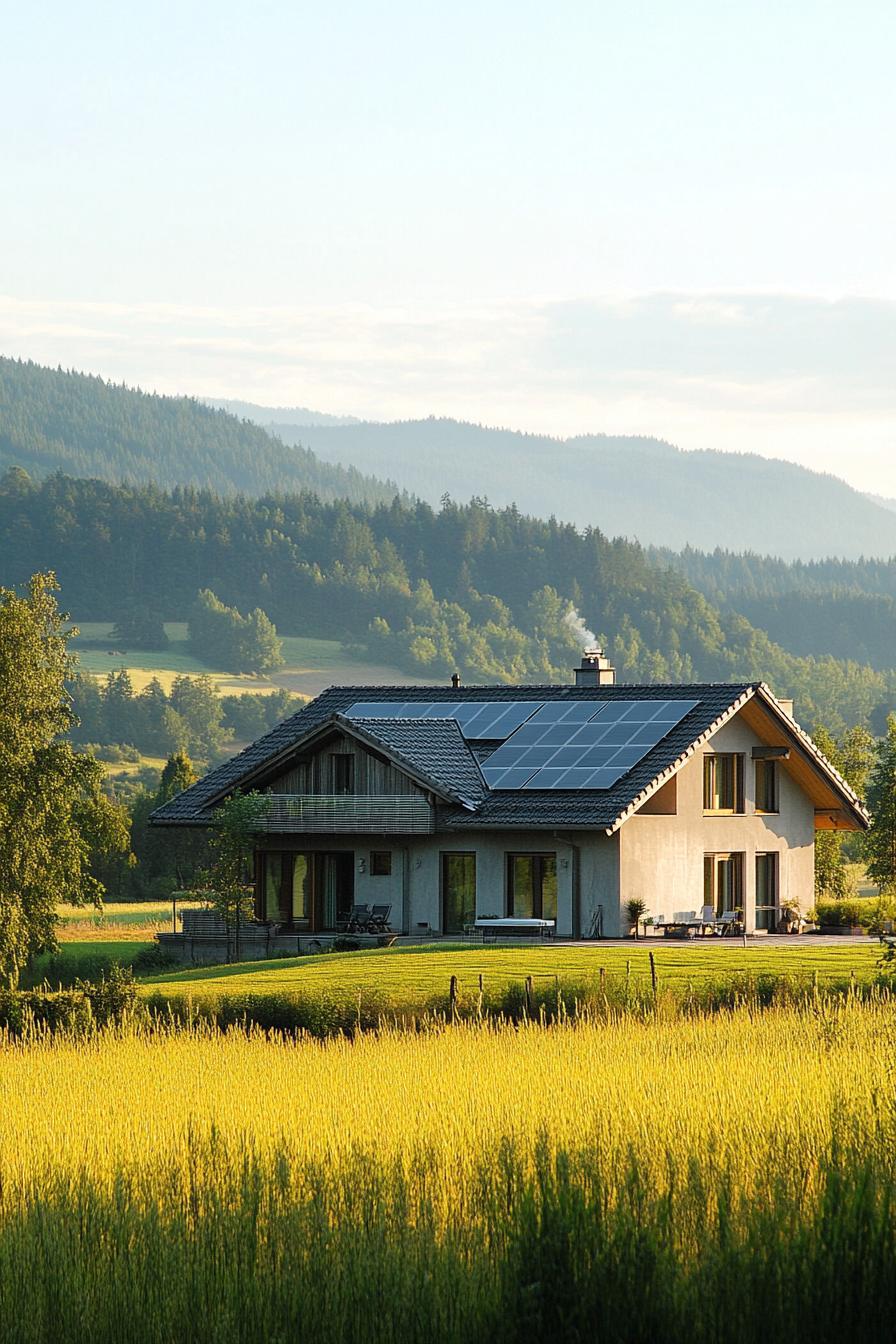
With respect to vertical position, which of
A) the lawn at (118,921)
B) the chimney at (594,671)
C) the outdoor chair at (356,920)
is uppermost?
the chimney at (594,671)

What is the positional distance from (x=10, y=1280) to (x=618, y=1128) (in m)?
4.41

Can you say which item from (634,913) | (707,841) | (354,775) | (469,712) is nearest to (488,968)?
(634,913)

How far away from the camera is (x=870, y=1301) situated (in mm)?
9836

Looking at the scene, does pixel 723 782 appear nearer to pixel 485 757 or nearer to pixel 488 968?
pixel 485 757

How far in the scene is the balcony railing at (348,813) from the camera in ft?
142

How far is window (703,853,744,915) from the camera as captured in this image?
45.5 m

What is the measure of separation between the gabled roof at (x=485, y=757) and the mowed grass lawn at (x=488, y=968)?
3.76 m

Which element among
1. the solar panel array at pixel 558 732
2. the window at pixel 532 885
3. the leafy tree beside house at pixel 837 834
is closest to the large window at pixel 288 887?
the solar panel array at pixel 558 732

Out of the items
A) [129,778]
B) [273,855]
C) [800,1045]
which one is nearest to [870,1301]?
[800,1045]

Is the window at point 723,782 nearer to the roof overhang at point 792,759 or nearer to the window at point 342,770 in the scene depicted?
the roof overhang at point 792,759

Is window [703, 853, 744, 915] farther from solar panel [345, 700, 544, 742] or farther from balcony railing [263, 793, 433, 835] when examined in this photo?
balcony railing [263, 793, 433, 835]

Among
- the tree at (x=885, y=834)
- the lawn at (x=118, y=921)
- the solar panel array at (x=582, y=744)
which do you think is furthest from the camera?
the lawn at (x=118, y=921)

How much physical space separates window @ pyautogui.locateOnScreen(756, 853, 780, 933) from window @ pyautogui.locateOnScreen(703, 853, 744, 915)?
761 mm

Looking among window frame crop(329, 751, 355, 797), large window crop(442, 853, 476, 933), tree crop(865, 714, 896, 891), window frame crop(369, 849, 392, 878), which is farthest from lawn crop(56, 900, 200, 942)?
tree crop(865, 714, 896, 891)
